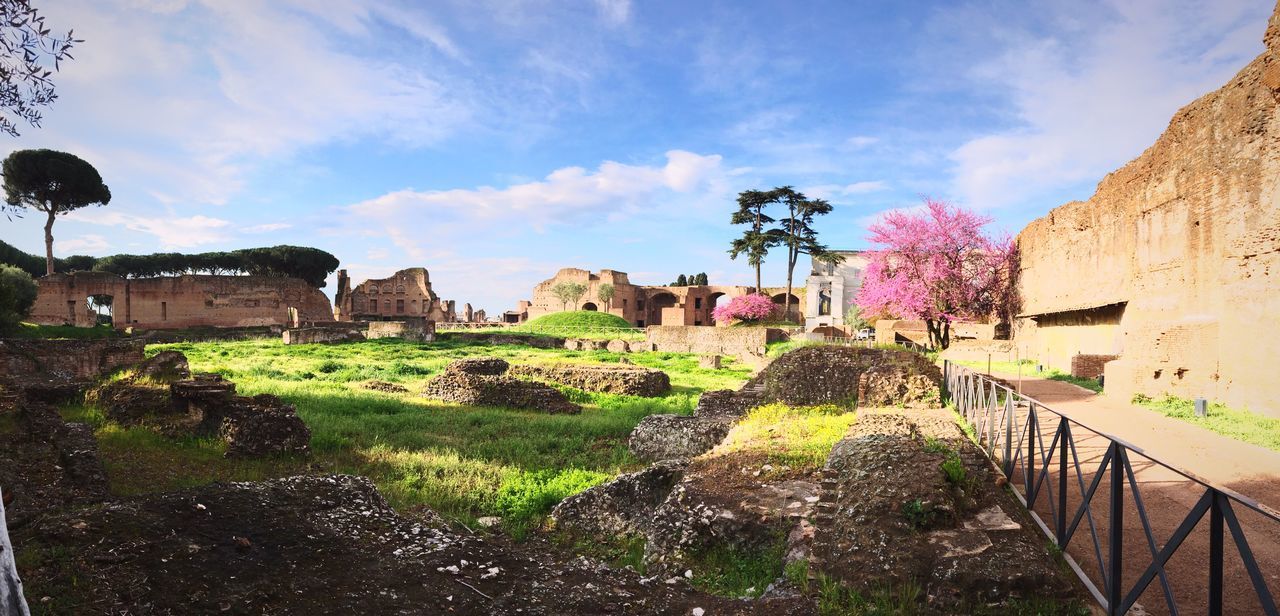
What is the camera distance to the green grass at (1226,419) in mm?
8242

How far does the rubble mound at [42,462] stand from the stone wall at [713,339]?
2497 centimetres

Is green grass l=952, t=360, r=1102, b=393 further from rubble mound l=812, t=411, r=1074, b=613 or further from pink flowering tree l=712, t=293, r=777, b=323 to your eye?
pink flowering tree l=712, t=293, r=777, b=323

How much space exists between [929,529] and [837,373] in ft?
21.9

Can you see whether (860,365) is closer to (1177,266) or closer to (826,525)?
(826,525)

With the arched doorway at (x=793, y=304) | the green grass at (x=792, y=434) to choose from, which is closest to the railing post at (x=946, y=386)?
the green grass at (x=792, y=434)

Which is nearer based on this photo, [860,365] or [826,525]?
[826,525]

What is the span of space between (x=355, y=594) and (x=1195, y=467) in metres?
8.16

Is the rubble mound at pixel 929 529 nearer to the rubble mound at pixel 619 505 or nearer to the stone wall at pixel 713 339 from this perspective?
the rubble mound at pixel 619 505

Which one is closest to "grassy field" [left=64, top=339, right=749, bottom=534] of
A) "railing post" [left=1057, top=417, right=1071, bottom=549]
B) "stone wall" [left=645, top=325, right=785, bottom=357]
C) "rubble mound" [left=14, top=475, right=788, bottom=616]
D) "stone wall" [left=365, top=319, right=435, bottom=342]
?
"rubble mound" [left=14, top=475, right=788, bottom=616]

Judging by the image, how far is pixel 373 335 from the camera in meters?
37.4

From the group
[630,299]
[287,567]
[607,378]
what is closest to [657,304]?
[630,299]

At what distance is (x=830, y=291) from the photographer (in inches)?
2005

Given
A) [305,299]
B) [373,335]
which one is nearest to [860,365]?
[373,335]

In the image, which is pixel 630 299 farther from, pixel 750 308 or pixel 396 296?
pixel 750 308
